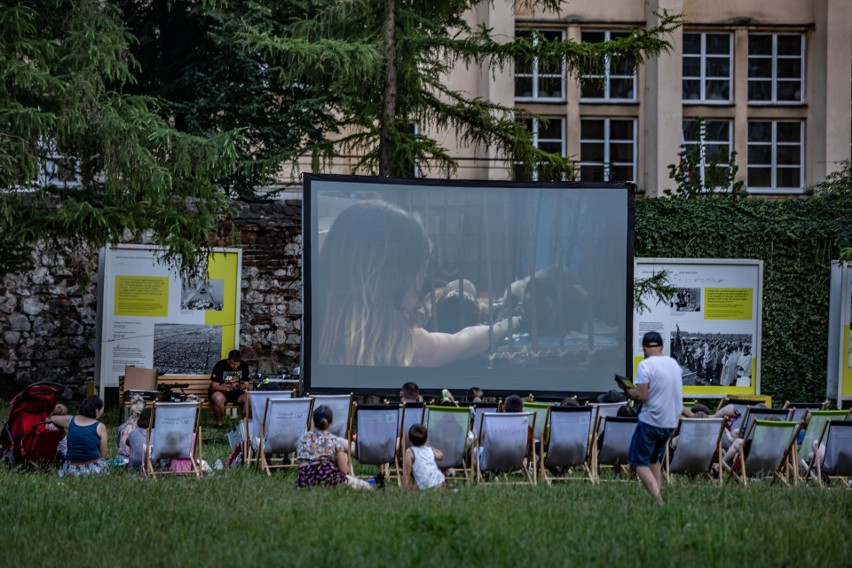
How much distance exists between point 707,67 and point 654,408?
19.7m

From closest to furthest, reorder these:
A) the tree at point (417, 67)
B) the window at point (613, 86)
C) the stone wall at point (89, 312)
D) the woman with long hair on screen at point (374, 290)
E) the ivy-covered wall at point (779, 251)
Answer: the woman with long hair on screen at point (374, 290) → the tree at point (417, 67) → the stone wall at point (89, 312) → the ivy-covered wall at point (779, 251) → the window at point (613, 86)

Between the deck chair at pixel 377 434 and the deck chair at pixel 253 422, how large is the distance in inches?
49.3

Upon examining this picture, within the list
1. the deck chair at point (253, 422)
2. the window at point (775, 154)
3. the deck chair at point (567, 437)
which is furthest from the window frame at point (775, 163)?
the deck chair at point (253, 422)

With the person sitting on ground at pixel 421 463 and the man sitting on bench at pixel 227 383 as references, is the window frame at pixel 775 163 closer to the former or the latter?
the man sitting on bench at pixel 227 383

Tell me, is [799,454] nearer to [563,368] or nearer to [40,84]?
[563,368]

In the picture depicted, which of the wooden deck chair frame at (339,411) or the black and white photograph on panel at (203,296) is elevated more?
the black and white photograph on panel at (203,296)

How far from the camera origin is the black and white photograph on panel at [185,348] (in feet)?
63.3

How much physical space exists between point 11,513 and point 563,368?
29.5 feet

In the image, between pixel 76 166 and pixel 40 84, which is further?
pixel 76 166

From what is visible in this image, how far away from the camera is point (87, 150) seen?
1702 centimetres

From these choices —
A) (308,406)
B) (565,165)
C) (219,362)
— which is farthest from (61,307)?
(308,406)

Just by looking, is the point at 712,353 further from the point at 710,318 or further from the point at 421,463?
the point at 421,463

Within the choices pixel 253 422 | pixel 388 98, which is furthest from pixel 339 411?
pixel 388 98

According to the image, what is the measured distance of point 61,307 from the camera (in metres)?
21.0
